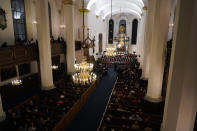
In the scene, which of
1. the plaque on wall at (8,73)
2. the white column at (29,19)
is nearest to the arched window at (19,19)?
the white column at (29,19)

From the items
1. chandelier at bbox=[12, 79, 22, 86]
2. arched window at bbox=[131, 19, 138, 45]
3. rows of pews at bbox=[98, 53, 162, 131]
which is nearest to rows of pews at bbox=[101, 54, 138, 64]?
arched window at bbox=[131, 19, 138, 45]

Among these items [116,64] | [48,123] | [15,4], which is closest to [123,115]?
[48,123]

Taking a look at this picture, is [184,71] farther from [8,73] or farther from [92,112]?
[8,73]

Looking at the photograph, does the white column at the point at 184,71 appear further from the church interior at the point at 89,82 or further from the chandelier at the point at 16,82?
the chandelier at the point at 16,82

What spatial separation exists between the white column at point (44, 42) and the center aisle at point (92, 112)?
339cm

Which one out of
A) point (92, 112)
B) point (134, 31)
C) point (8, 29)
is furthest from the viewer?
point (134, 31)

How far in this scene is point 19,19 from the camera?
12586 mm

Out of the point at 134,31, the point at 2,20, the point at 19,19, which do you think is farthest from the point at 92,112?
the point at 134,31

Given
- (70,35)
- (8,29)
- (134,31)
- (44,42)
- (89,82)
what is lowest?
(89,82)

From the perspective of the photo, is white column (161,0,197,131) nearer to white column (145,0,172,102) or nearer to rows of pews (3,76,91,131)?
white column (145,0,172,102)

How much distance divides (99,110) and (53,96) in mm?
3512

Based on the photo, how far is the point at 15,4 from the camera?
12.1 metres

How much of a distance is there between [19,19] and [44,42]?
4.69m

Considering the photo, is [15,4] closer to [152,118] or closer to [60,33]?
[60,33]
